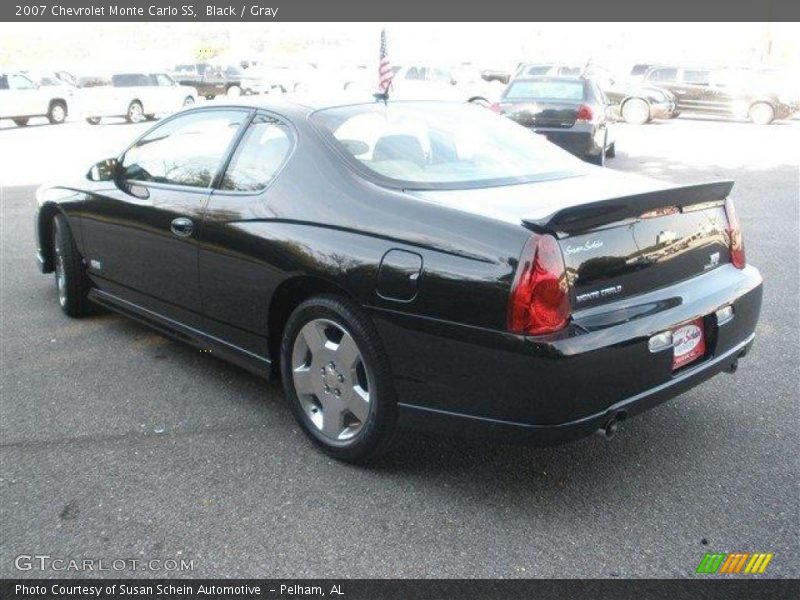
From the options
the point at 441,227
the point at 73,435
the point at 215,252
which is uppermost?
the point at 441,227

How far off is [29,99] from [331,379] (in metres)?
24.3

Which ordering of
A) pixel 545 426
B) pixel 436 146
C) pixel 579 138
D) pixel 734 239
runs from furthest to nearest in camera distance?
pixel 579 138
pixel 436 146
pixel 734 239
pixel 545 426

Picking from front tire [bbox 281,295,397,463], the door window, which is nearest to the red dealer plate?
front tire [bbox 281,295,397,463]

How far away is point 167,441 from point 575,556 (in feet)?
6.38

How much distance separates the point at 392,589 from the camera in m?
2.57

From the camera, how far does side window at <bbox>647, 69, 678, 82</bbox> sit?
2356 centimetres

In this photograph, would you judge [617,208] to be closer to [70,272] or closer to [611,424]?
[611,424]

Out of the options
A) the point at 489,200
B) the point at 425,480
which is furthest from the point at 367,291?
the point at 425,480

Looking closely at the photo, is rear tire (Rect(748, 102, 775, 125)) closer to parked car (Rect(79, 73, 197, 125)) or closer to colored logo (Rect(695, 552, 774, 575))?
parked car (Rect(79, 73, 197, 125))

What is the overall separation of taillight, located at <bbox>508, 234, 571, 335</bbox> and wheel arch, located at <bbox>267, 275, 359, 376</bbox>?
2.42 feet

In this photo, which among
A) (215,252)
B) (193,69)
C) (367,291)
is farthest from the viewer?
(193,69)

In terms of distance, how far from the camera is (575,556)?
106 inches

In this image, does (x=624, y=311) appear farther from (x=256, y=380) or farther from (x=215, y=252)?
(x=256, y=380)

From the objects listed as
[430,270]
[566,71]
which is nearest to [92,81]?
[566,71]
